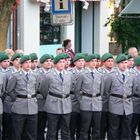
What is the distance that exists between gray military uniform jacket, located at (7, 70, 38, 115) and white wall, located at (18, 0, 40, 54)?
383 inches

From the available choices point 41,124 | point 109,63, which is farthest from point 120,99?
point 41,124

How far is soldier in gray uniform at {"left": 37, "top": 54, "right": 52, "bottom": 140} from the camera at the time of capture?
12.7 metres

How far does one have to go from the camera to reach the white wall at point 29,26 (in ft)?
71.6

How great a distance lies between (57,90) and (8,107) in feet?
3.24

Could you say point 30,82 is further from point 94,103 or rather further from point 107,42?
point 107,42

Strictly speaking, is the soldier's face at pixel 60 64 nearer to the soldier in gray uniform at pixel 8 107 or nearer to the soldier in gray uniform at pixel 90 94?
the soldier in gray uniform at pixel 90 94

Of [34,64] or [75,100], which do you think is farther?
[34,64]

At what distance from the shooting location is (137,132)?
1376 cm

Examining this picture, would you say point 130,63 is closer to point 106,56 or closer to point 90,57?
point 106,56

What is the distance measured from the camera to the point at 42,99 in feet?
41.8

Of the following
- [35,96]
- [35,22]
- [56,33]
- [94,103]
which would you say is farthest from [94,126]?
[56,33]

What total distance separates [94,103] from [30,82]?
1359 millimetres

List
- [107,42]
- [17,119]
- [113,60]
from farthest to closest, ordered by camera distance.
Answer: [107,42]
[113,60]
[17,119]

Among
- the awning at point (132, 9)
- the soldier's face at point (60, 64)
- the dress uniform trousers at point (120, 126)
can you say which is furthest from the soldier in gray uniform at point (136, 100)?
the awning at point (132, 9)
